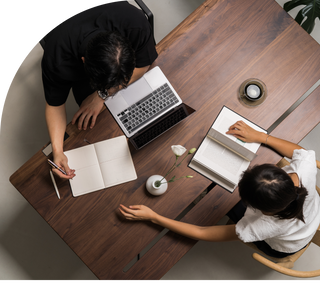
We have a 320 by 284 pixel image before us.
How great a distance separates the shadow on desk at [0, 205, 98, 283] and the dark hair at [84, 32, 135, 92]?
158 centimetres

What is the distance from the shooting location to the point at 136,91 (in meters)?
1.27

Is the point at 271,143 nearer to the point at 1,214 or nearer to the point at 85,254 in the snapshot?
the point at 85,254

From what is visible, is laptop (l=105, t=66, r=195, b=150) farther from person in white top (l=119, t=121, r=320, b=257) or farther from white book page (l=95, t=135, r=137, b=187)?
person in white top (l=119, t=121, r=320, b=257)

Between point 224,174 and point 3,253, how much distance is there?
192 cm

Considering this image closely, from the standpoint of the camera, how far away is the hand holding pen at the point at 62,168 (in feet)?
3.93

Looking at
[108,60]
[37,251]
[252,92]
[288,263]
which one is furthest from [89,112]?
[37,251]

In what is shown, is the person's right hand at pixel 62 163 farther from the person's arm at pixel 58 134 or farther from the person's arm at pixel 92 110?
the person's arm at pixel 92 110

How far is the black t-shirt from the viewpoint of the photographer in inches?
43.8

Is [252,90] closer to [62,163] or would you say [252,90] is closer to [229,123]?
[229,123]

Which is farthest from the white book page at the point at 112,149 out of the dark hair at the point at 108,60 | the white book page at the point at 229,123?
the white book page at the point at 229,123

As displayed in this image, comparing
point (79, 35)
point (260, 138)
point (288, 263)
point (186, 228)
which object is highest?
point (79, 35)

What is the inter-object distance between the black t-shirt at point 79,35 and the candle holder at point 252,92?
0.57m

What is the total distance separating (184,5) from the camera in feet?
7.41

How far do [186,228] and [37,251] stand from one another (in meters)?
1.47
